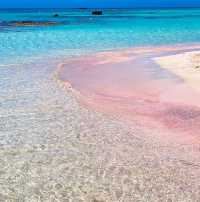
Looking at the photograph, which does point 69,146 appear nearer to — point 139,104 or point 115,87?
point 139,104

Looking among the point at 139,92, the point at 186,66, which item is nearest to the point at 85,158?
the point at 139,92

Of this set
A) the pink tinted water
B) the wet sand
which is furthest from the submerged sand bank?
the wet sand

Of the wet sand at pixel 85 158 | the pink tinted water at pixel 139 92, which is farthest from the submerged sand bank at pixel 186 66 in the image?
the wet sand at pixel 85 158

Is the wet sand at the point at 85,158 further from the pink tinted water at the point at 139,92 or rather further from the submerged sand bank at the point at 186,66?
the submerged sand bank at the point at 186,66

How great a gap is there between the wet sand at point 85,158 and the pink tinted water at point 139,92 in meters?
→ 0.48

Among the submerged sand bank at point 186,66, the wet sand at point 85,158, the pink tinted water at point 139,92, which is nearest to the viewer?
the wet sand at point 85,158

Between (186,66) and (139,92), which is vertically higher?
(139,92)

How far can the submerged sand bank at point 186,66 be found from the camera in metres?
13.1

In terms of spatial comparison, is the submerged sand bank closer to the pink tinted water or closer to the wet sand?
the pink tinted water

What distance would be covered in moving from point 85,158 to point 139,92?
16.9ft

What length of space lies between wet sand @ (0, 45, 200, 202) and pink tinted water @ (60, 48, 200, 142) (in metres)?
0.48

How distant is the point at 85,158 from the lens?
710 centimetres

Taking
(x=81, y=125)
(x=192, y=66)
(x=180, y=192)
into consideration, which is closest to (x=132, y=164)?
(x=180, y=192)

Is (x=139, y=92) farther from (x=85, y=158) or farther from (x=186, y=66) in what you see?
(x=85, y=158)
